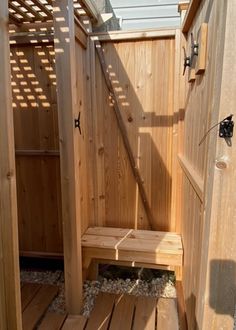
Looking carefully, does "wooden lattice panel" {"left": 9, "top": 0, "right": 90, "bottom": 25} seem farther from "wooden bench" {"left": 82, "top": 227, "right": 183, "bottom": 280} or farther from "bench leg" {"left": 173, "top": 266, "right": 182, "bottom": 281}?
"bench leg" {"left": 173, "top": 266, "right": 182, "bottom": 281}

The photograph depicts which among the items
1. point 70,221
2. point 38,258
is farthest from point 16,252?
point 38,258

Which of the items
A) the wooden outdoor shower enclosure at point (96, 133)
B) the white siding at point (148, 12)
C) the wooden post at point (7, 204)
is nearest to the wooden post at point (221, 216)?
the wooden outdoor shower enclosure at point (96, 133)

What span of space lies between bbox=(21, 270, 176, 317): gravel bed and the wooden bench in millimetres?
164

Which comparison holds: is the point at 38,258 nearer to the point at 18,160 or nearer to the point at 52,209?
the point at 52,209

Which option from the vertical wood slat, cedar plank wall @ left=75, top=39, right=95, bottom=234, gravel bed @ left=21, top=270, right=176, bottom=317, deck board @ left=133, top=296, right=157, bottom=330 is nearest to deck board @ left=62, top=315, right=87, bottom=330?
gravel bed @ left=21, top=270, right=176, bottom=317

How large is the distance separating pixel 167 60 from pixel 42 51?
3.68 ft

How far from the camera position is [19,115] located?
7.89ft

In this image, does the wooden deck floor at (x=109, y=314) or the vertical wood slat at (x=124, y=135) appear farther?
the vertical wood slat at (x=124, y=135)

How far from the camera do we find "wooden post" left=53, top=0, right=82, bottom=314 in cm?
166

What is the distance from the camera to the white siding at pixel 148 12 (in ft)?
8.57

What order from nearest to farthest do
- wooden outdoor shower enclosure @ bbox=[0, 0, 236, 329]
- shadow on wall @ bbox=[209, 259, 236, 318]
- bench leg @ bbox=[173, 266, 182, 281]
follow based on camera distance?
shadow on wall @ bbox=[209, 259, 236, 318] → wooden outdoor shower enclosure @ bbox=[0, 0, 236, 329] → bench leg @ bbox=[173, 266, 182, 281]

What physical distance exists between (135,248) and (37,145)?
1305mm

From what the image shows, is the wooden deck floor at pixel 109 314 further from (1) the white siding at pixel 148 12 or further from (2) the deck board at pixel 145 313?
(1) the white siding at pixel 148 12

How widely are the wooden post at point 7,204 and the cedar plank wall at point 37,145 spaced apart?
1396 mm
